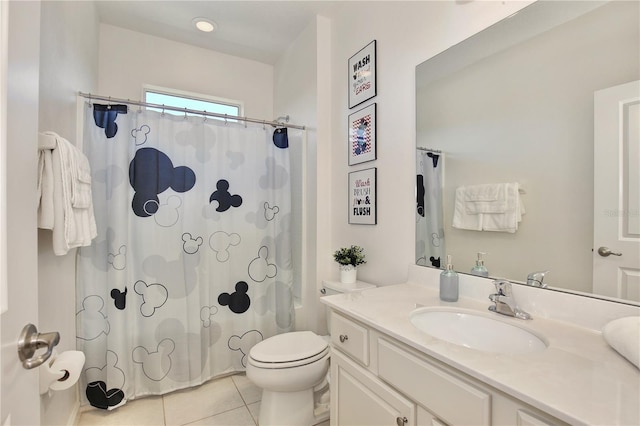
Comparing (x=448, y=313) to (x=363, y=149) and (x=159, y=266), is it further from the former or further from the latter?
(x=159, y=266)

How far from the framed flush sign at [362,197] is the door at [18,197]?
152 centimetres

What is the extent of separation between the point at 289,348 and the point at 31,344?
4.04 ft

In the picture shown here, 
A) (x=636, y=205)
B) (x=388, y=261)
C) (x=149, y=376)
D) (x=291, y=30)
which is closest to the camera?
(x=636, y=205)

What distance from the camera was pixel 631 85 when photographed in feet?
2.85

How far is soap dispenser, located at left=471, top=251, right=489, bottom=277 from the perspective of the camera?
48.4 inches

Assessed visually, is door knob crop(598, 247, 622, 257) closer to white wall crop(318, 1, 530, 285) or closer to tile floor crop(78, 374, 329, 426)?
white wall crop(318, 1, 530, 285)

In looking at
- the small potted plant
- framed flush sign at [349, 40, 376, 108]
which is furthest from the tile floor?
framed flush sign at [349, 40, 376, 108]

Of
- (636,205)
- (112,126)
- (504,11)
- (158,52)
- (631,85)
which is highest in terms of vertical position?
(158,52)

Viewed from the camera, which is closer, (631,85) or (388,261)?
(631,85)

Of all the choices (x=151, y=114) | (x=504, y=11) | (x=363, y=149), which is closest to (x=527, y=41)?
(x=504, y=11)

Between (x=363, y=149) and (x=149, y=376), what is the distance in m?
2.02

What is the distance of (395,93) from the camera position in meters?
1.69

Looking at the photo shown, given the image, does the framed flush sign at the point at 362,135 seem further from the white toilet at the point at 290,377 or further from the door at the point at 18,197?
the door at the point at 18,197

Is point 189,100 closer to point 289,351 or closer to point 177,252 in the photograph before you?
point 177,252
